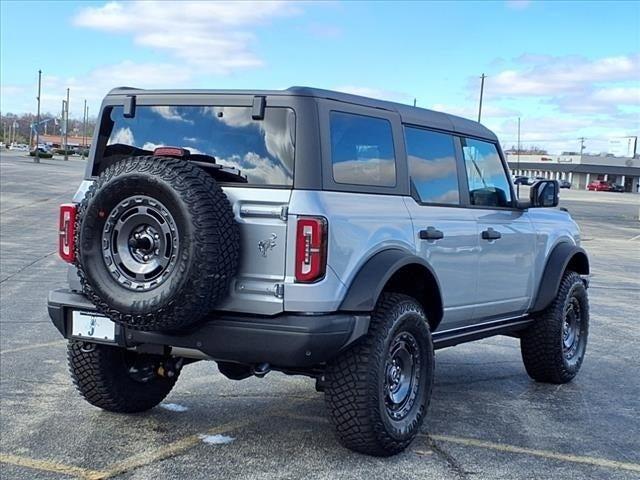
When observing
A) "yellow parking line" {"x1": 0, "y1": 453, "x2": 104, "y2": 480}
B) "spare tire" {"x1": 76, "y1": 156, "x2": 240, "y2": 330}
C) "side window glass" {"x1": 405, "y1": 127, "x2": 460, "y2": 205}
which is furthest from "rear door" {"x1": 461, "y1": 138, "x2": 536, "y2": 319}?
"yellow parking line" {"x1": 0, "y1": 453, "x2": 104, "y2": 480}

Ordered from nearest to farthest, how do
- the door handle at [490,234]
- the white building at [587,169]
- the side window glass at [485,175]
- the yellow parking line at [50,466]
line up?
the yellow parking line at [50,466]
the door handle at [490,234]
the side window glass at [485,175]
the white building at [587,169]

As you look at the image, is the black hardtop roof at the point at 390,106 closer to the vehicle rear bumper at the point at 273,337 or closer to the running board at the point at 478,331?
the vehicle rear bumper at the point at 273,337

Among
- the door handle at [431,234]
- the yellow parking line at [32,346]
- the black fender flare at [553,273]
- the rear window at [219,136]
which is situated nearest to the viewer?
the rear window at [219,136]

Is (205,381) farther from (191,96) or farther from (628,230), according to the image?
(628,230)

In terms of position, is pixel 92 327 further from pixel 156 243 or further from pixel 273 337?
pixel 273 337

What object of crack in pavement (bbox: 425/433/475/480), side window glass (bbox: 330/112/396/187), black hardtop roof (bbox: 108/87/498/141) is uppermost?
black hardtop roof (bbox: 108/87/498/141)

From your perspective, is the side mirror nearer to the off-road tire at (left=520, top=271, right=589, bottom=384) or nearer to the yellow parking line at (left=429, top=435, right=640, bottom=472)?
the off-road tire at (left=520, top=271, right=589, bottom=384)

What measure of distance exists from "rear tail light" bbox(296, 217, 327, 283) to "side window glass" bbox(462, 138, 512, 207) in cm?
196

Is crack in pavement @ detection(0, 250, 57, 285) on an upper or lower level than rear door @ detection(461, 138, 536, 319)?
lower

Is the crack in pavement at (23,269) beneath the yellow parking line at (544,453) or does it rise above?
above

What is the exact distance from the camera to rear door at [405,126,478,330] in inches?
204

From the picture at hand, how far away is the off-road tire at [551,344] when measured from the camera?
264 inches

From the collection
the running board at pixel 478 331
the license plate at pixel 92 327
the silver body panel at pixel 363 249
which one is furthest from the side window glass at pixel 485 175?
the license plate at pixel 92 327

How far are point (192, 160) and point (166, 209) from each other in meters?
0.54
